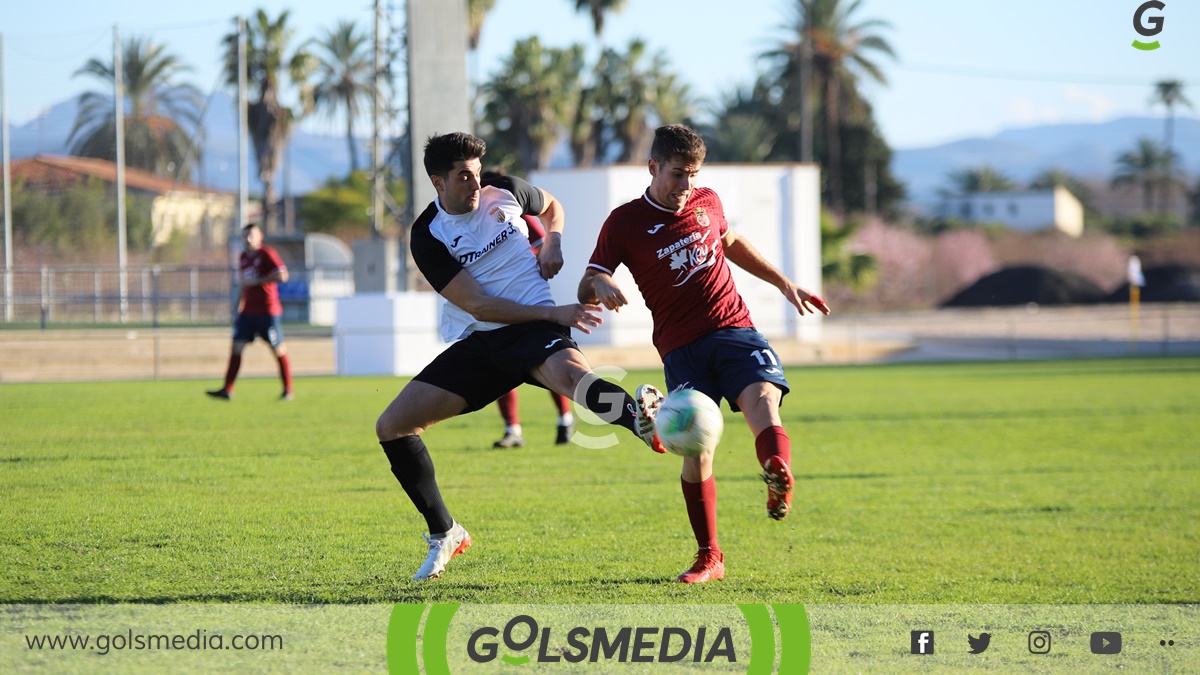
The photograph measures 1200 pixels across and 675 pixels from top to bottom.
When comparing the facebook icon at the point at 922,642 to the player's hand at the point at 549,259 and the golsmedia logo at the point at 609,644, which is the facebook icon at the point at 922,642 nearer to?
the golsmedia logo at the point at 609,644

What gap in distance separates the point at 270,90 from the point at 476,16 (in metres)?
10.3

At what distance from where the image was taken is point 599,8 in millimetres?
59594

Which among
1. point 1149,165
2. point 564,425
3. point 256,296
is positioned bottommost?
point 564,425

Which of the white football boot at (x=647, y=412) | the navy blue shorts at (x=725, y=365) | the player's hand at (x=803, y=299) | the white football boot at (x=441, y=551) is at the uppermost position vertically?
the player's hand at (x=803, y=299)

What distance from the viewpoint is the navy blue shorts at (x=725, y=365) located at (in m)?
5.74

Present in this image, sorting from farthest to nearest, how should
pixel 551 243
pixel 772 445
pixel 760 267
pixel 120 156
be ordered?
pixel 120 156 < pixel 760 267 < pixel 551 243 < pixel 772 445

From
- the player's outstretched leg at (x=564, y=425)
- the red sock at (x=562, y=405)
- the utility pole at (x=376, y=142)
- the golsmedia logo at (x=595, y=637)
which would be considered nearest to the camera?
the golsmedia logo at (x=595, y=637)

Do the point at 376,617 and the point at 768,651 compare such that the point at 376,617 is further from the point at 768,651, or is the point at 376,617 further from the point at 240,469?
the point at 240,469

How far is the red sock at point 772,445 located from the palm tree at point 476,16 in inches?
2090

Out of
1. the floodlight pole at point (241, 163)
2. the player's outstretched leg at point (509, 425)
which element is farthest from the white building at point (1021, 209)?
the player's outstretched leg at point (509, 425)

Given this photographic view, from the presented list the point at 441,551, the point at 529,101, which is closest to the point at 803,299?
the point at 441,551

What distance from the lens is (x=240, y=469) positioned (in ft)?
30.6

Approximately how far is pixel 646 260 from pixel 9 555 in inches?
138

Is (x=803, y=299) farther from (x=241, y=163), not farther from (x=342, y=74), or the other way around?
(x=342, y=74)
